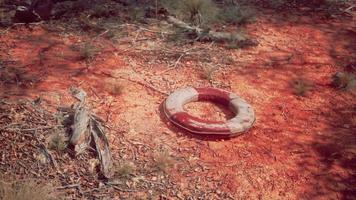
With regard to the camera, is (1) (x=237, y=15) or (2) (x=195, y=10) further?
(1) (x=237, y=15)

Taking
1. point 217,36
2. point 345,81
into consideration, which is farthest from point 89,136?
point 345,81

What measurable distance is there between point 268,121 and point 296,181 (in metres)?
0.92

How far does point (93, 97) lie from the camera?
4.47 m

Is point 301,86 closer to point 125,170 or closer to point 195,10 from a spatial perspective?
point 195,10

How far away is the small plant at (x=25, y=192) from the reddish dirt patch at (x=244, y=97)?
632mm

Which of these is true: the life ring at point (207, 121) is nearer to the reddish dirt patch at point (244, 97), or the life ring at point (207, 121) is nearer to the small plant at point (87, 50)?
the reddish dirt patch at point (244, 97)

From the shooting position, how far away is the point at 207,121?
4074 mm

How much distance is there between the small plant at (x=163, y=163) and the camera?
3.62 m

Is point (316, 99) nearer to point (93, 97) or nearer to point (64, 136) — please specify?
point (93, 97)

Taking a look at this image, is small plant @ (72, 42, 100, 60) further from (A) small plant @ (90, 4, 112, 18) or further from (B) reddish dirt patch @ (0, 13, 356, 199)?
(A) small plant @ (90, 4, 112, 18)

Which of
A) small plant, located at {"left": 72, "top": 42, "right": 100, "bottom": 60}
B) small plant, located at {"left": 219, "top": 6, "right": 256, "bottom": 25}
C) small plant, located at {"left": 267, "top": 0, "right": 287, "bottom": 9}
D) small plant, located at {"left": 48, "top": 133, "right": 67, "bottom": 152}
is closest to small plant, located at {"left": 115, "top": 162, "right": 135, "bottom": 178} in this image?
small plant, located at {"left": 48, "top": 133, "right": 67, "bottom": 152}

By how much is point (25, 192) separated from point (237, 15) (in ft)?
16.2

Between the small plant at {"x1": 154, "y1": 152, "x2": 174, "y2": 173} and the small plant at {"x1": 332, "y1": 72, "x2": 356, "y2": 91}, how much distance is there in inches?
103

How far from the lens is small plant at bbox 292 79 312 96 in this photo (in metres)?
4.88
